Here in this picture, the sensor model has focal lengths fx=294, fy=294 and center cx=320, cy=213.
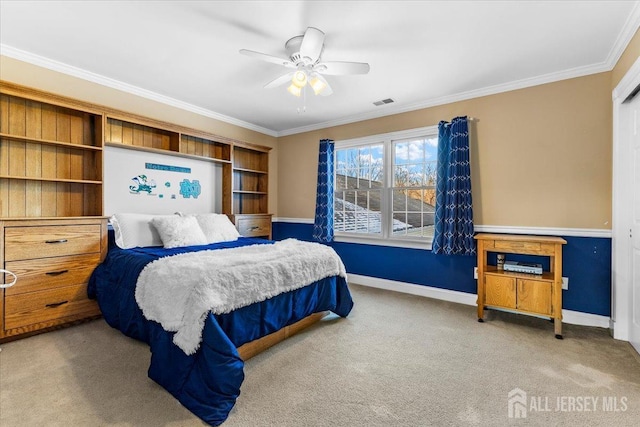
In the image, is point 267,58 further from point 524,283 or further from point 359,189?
point 524,283

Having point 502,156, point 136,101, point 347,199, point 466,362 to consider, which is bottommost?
point 466,362

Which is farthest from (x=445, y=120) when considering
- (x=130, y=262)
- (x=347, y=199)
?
(x=130, y=262)

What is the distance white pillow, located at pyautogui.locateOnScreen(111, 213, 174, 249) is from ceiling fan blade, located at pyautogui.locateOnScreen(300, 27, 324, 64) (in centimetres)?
239

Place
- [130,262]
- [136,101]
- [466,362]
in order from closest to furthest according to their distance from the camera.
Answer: [466,362] < [130,262] < [136,101]

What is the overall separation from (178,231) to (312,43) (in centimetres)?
229

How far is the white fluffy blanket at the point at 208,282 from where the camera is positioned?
5.87 ft

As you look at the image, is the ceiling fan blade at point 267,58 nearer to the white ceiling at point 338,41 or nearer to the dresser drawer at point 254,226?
the white ceiling at point 338,41

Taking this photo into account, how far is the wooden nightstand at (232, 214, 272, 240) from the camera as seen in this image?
4.40 m

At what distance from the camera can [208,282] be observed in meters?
1.89

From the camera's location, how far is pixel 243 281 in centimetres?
206

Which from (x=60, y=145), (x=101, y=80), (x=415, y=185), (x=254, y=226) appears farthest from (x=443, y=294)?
(x=101, y=80)

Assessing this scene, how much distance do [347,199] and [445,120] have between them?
1783 mm

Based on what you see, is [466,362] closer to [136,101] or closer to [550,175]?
[550,175]
